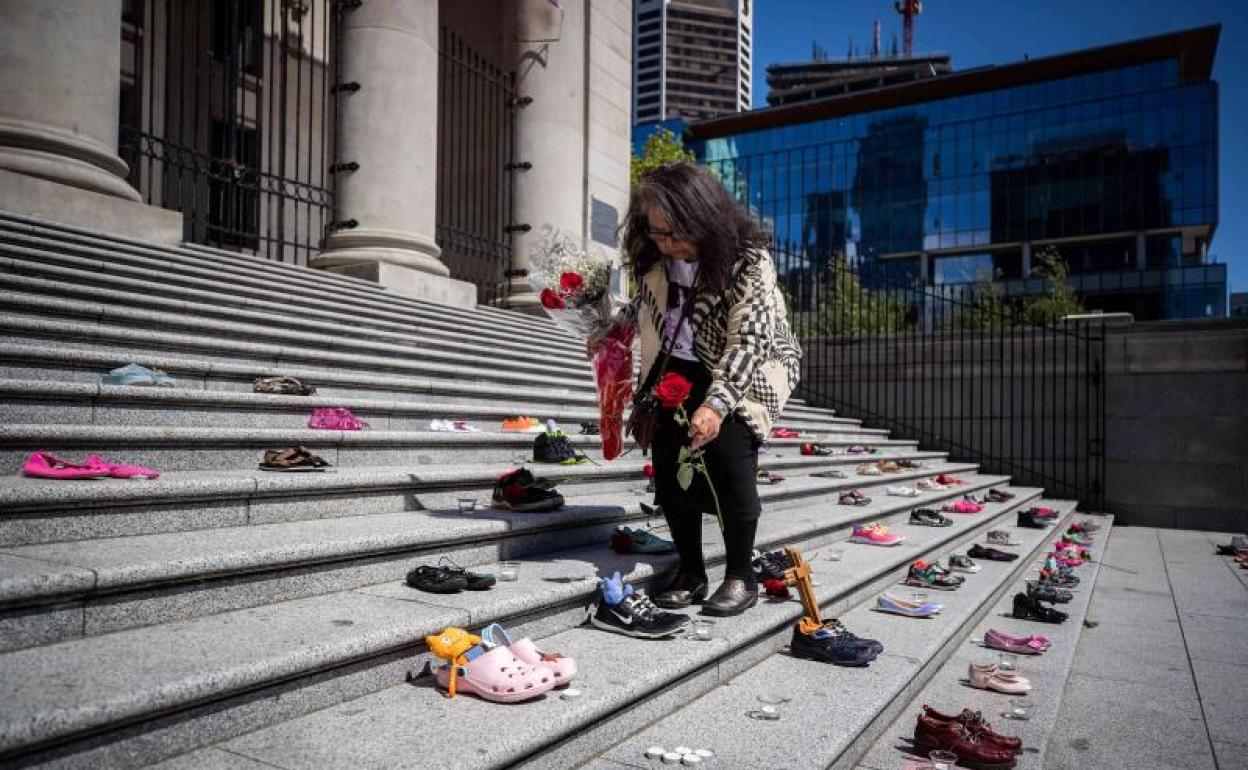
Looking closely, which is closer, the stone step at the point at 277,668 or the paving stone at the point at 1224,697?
the stone step at the point at 277,668

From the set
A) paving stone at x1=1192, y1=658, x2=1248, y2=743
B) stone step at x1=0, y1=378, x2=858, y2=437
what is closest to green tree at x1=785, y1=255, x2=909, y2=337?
paving stone at x1=1192, y1=658, x2=1248, y2=743

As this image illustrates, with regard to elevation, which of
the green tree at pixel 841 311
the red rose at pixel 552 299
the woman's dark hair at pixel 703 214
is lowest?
the red rose at pixel 552 299

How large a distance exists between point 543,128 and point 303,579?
555 inches

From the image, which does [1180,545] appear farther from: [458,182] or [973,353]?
[458,182]

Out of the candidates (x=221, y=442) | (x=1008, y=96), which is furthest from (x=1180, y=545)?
(x=1008, y=96)

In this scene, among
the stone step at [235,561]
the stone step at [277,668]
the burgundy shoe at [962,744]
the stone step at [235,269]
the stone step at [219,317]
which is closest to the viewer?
the stone step at [277,668]

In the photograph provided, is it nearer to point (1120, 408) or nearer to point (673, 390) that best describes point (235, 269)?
point (673, 390)

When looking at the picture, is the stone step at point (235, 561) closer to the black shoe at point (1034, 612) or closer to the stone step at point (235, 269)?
the black shoe at point (1034, 612)

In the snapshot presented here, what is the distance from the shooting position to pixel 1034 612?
562 cm

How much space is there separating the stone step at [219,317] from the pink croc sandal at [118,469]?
2216 millimetres

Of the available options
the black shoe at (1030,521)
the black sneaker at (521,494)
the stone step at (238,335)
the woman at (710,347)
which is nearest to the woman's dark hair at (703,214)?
the woman at (710,347)

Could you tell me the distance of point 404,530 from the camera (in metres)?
3.84

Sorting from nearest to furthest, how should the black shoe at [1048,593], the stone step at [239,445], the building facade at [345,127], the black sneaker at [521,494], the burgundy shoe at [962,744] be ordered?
the burgundy shoe at [962,744]
the stone step at [239,445]
the black sneaker at [521,494]
the black shoe at [1048,593]
the building facade at [345,127]

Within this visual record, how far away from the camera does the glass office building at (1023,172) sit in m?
61.7
